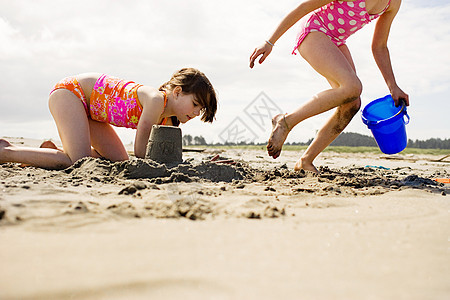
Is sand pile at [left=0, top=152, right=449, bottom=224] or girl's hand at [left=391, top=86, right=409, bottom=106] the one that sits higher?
girl's hand at [left=391, top=86, right=409, bottom=106]

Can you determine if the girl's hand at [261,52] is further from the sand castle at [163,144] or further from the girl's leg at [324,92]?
the sand castle at [163,144]

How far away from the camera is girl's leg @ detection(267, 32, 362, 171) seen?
10.2ft

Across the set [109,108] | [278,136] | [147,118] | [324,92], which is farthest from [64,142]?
[324,92]

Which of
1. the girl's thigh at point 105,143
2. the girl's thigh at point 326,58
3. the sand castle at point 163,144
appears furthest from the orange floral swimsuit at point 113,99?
the girl's thigh at point 326,58

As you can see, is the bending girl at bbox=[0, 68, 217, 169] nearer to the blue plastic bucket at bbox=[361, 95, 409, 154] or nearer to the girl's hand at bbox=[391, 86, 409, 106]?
the blue plastic bucket at bbox=[361, 95, 409, 154]

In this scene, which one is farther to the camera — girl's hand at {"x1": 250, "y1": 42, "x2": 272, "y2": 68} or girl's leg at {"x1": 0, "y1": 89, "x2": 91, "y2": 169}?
girl's leg at {"x1": 0, "y1": 89, "x2": 91, "y2": 169}

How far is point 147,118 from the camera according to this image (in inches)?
131

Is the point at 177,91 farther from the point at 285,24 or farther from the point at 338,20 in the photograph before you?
the point at 338,20

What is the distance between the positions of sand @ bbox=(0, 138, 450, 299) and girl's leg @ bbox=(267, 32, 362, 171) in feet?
3.17

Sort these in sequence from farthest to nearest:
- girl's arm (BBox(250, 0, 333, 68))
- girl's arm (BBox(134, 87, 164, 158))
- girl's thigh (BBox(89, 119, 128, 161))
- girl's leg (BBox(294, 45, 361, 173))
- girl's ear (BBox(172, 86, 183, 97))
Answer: girl's thigh (BBox(89, 119, 128, 161)) < girl's ear (BBox(172, 86, 183, 97)) < girl's leg (BBox(294, 45, 361, 173)) < girl's arm (BBox(134, 87, 164, 158)) < girl's arm (BBox(250, 0, 333, 68))

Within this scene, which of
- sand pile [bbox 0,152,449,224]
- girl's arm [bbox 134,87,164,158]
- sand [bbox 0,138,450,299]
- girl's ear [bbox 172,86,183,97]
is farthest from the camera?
girl's ear [bbox 172,86,183,97]

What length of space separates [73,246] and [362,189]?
6.91ft

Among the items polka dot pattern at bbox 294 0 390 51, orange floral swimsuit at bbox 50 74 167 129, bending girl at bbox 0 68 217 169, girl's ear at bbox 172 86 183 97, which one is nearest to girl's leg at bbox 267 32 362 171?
polka dot pattern at bbox 294 0 390 51

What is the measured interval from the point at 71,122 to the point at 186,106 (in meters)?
1.10
